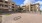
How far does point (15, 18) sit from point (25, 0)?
0.26m

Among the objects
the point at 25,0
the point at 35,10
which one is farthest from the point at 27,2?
the point at 35,10

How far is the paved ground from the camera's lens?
100 centimetres

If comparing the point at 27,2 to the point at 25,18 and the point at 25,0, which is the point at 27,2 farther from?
the point at 25,18

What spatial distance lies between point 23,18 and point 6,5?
0.27 meters

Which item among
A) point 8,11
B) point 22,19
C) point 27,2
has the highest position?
point 27,2

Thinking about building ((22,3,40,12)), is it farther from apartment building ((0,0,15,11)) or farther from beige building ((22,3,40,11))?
apartment building ((0,0,15,11))

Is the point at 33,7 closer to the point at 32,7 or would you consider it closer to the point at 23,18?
the point at 32,7

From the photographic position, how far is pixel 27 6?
1.03m

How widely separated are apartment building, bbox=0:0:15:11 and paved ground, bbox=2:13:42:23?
9 centimetres

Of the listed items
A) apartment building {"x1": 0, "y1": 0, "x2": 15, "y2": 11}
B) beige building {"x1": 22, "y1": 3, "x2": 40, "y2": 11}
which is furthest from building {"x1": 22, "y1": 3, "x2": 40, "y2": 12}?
apartment building {"x1": 0, "y1": 0, "x2": 15, "y2": 11}

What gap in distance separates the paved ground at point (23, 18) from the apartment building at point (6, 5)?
0.09 m

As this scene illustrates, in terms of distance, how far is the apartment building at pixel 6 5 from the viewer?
3.42ft

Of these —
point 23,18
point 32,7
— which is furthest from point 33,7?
point 23,18

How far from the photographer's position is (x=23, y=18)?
102 cm
